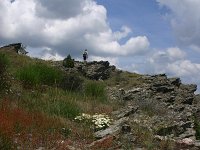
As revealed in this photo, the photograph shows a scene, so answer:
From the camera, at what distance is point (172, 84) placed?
33.6m

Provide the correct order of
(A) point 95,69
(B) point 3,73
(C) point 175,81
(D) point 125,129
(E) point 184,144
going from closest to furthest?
(E) point 184,144, (D) point 125,129, (B) point 3,73, (C) point 175,81, (A) point 95,69

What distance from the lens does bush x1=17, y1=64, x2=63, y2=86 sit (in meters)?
22.6

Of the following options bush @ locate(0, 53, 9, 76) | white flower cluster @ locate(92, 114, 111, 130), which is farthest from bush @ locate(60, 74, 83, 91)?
white flower cluster @ locate(92, 114, 111, 130)

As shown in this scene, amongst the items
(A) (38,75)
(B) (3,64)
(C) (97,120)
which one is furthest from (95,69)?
(C) (97,120)

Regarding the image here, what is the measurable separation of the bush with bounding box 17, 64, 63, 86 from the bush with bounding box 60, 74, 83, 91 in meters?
0.48

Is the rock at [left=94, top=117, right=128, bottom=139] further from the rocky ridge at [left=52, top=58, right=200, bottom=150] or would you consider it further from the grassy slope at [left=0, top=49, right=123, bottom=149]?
the grassy slope at [left=0, top=49, right=123, bottom=149]

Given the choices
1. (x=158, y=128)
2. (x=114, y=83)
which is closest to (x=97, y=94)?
(x=158, y=128)

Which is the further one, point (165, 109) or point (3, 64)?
point (165, 109)

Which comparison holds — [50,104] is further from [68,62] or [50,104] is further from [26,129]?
[68,62]

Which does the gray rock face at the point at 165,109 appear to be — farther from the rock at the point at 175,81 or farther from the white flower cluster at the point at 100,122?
the white flower cluster at the point at 100,122

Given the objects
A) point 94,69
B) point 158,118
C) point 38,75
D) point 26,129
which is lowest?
point 26,129

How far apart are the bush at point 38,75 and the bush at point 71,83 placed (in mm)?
482

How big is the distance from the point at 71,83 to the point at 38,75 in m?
3.26

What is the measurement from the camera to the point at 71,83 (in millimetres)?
26359
